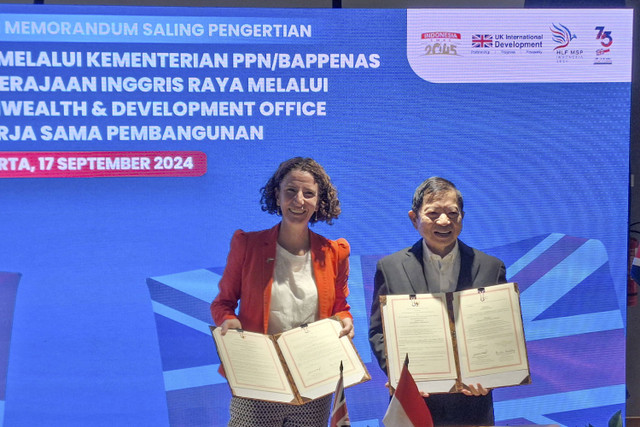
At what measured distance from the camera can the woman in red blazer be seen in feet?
8.98

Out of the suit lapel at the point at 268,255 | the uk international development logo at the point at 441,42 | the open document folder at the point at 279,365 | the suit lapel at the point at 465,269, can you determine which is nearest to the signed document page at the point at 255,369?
the open document folder at the point at 279,365

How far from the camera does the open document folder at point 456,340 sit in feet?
8.14

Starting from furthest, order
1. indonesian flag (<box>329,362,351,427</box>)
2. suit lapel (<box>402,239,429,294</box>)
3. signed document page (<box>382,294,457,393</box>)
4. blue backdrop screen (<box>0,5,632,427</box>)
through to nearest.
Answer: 1. blue backdrop screen (<box>0,5,632,427</box>)
2. suit lapel (<box>402,239,429,294</box>)
3. signed document page (<box>382,294,457,393</box>)
4. indonesian flag (<box>329,362,351,427</box>)

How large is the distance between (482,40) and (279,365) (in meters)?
2.00

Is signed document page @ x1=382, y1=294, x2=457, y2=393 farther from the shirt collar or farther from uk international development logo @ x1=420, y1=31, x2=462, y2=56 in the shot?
uk international development logo @ x1=420, y1=31, x2=462, y2=56

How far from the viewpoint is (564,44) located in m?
3.67

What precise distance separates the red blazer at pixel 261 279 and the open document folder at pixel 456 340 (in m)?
0.33

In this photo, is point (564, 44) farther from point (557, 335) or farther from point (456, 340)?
point (456, 340)

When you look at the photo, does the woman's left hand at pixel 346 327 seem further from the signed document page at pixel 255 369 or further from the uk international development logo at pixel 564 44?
the uk international development logo at pixel 564 44

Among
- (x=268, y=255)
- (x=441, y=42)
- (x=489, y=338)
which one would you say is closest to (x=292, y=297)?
(x=268, y=255)

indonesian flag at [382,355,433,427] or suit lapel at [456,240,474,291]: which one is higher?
suit lapel at [456,240,474,291]

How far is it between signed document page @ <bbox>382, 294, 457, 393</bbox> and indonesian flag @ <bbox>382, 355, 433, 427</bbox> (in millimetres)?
539

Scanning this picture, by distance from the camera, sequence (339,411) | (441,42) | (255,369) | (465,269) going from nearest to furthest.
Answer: (339,411) → (255,369) → (465,269) → (441,42)

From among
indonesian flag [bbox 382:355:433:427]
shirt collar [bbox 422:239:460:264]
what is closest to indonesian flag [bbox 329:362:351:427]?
indonesian flag [bbox 382:355:433:427]
